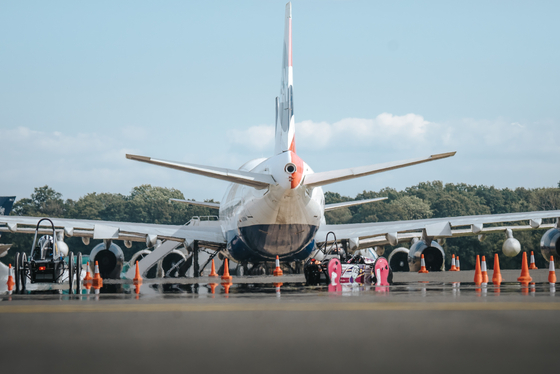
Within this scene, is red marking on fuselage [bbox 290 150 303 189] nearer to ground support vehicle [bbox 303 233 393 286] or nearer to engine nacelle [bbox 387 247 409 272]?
ground support vehicle [bbox 303 233 393 286]

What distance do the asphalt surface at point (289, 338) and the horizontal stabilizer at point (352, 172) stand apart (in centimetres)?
868

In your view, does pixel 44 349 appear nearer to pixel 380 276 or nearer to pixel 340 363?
pixel 340 363

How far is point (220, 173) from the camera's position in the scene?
18.0 metres

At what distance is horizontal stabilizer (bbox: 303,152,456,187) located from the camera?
17.0 metres

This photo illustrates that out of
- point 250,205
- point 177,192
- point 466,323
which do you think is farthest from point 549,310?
point 177,192

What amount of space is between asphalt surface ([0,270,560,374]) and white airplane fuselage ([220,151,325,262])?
37.6 feet

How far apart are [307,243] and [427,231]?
4.70m

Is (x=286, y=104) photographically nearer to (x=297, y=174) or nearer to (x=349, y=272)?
(x=297, y=174)

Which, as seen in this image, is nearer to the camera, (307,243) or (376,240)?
(307,243)

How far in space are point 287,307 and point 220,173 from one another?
9.97m

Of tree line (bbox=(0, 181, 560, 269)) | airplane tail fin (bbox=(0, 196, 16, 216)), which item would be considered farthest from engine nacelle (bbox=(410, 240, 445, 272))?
tree line (bbox=(0, 181, 560, 269))

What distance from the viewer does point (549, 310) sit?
739 centimetres

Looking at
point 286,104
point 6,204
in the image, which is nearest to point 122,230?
point 286,104

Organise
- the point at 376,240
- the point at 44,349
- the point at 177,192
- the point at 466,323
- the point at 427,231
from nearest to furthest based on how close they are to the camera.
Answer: the point at 44,349
the point at 466,323
the point at 427,231
the point at 376,240
the point at 177,192
